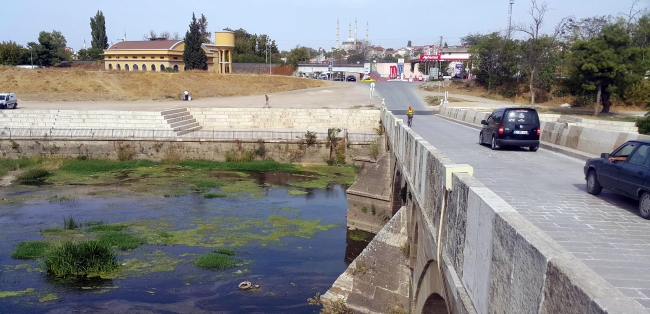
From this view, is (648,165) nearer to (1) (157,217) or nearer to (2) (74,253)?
(2) (74,253)

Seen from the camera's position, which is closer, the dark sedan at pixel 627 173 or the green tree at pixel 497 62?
the dark sedan at pixel 627 173

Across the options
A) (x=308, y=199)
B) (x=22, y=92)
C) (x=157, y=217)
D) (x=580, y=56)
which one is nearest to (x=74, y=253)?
(x=157, y=217)

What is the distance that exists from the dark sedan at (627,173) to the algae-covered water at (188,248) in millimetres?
8157

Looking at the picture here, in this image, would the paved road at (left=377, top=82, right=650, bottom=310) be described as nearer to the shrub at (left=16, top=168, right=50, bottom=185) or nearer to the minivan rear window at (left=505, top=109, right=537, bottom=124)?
the minivan rear window at (left=505, top=109, right=537, bottom=124)

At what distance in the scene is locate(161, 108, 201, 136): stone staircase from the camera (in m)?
37.5

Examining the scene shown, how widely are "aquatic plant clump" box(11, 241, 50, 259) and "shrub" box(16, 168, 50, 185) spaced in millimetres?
Answer: 13517

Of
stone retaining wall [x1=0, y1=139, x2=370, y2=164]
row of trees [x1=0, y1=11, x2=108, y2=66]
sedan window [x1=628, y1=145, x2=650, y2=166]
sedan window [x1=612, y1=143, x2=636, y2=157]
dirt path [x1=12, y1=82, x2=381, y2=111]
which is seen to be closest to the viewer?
sedan window [x1=628, y1=145, x2=650, y2=166]

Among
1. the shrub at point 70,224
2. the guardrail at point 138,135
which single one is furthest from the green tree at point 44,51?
the shrub at point 70,224

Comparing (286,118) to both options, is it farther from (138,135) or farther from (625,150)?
(625,150)

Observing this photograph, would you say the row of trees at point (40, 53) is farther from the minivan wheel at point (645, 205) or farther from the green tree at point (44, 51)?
the minivan wheel at point (645, 205)

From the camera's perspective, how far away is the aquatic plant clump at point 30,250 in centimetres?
1700

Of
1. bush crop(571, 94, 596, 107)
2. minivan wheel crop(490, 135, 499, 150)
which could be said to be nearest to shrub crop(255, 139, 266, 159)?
minivan wheel crop(490, 135, 499, 150)

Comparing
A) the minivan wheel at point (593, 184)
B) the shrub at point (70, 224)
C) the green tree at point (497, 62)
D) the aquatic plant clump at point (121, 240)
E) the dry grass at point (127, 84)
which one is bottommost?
the aquatic plant clump at point (121, 240)

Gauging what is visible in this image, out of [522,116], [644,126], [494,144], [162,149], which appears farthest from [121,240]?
[644,126]
